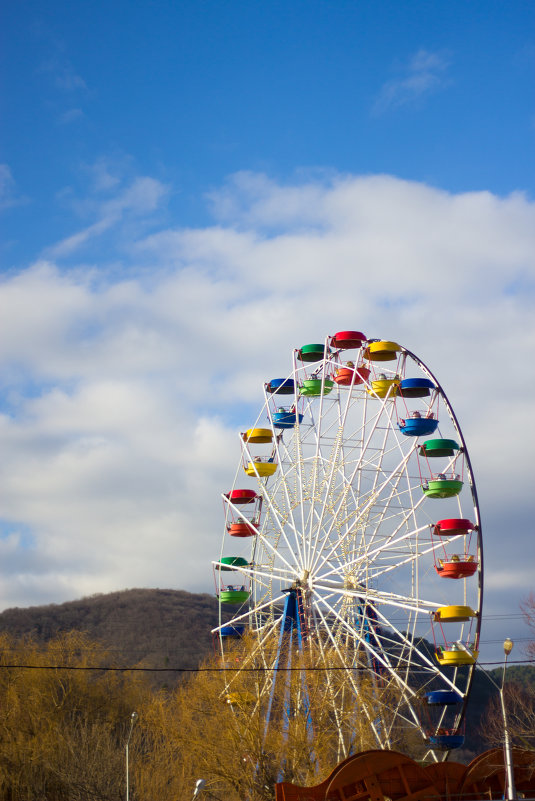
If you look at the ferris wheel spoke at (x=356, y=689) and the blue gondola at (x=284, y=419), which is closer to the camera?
the ferris wheel spoke at (x=356, y=689)

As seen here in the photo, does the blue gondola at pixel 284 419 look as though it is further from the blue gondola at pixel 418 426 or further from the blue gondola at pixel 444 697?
the blue gondola at pixel 444 697

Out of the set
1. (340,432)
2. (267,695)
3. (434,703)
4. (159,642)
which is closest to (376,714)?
(434,703)

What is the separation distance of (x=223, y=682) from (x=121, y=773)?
702cm

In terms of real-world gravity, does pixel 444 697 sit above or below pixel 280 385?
below

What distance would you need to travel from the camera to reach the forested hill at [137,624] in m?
91.8

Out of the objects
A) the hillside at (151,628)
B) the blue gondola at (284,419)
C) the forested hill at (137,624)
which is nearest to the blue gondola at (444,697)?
the blue gondola at (284,419)

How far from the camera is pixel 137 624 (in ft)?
339

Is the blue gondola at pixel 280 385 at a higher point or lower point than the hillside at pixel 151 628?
higher

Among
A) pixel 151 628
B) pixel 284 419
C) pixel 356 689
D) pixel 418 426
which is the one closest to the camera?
pixel 356 689

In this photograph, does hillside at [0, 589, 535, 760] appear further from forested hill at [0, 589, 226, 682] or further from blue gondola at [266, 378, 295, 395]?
blue gondola at [266, 378, 295, 395]

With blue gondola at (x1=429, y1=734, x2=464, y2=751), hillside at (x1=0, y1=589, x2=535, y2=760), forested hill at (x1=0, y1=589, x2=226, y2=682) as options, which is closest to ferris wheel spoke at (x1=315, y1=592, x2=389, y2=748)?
blue gondola at (x1=429, y1=734, x2=464, y2=751)

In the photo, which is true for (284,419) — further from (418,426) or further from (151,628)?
(151,628)

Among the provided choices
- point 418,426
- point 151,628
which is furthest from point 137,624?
point 418,426

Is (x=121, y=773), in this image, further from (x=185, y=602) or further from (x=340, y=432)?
(x=185, y=602)
